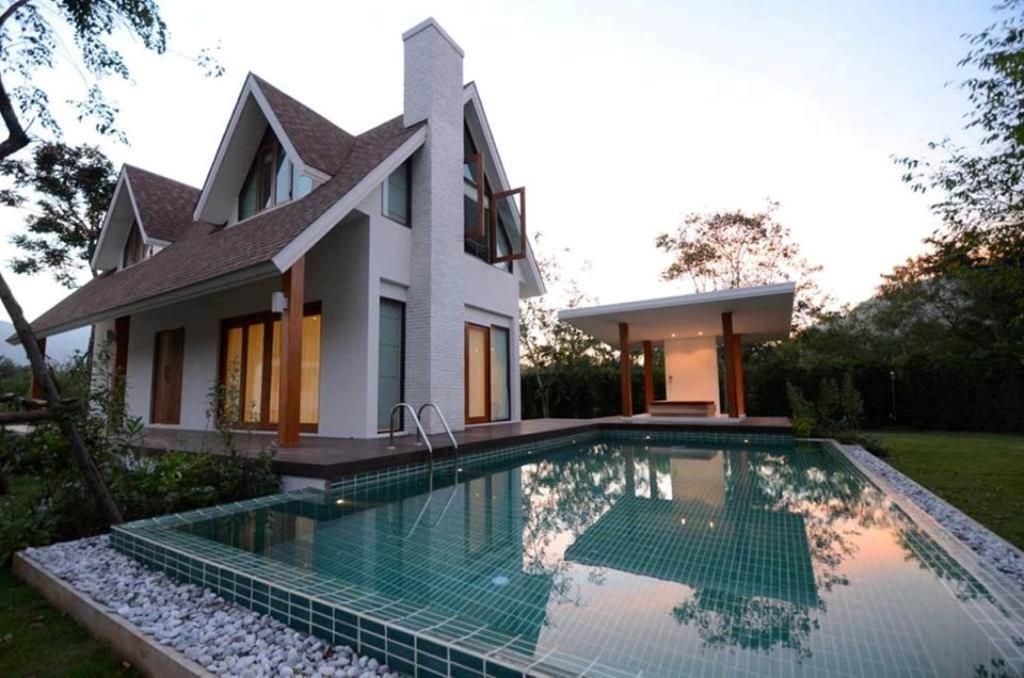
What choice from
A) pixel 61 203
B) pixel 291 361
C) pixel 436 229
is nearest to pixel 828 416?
pixel 436 229

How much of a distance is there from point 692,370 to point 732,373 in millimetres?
2608

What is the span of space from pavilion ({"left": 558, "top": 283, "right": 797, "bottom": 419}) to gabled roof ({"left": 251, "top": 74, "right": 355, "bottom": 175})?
6.90 metres

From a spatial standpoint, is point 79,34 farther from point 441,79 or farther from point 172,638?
point 172,638

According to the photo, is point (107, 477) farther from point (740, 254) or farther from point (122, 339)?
point (740, 254)

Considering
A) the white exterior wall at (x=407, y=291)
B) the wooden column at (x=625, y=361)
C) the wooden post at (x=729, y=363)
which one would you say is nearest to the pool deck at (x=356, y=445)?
the white exterior wall at (x=407, y=291)

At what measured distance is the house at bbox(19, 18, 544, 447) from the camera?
8.64 meters

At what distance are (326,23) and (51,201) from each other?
609 inches

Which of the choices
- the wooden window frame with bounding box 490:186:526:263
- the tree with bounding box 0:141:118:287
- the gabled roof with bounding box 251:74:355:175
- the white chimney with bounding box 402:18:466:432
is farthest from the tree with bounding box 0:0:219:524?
the tree with bounding box 0:141:118:287

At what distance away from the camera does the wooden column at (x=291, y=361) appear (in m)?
7.20

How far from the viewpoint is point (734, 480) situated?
22.4 feet

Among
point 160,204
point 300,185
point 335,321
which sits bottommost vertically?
point 335,321

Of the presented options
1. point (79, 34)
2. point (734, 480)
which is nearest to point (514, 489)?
point (734, 480)

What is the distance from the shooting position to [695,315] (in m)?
13.0

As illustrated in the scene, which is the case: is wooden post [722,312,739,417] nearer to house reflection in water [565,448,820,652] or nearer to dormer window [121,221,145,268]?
house reflection in water [565,448,820,652]
